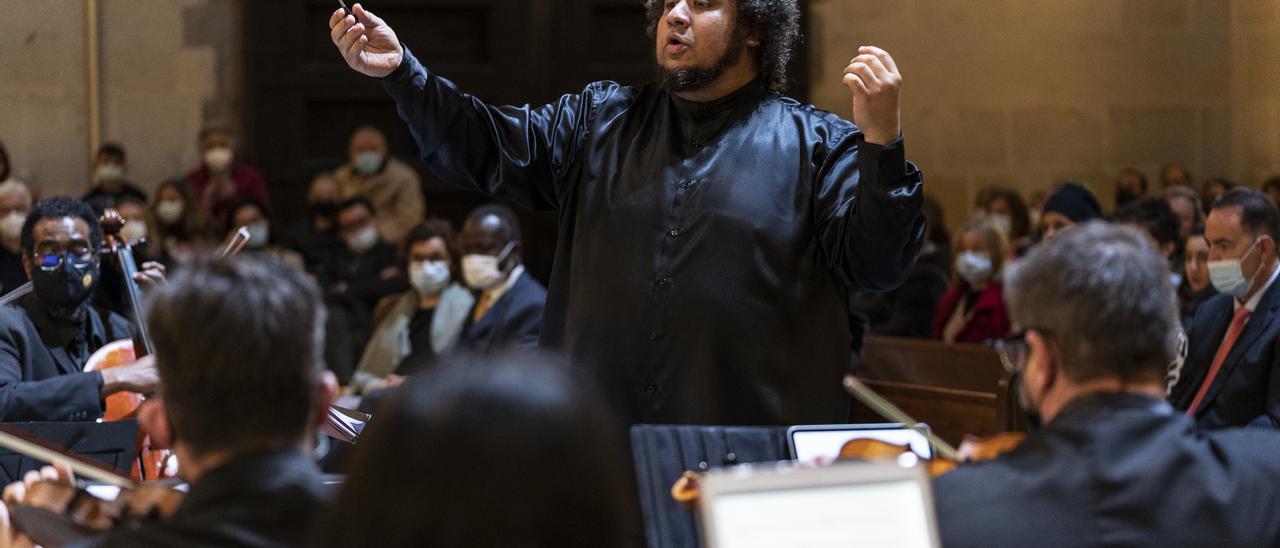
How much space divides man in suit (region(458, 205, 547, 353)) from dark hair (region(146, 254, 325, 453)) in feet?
13.9

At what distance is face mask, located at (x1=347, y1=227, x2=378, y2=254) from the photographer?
866cm

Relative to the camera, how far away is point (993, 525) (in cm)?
203

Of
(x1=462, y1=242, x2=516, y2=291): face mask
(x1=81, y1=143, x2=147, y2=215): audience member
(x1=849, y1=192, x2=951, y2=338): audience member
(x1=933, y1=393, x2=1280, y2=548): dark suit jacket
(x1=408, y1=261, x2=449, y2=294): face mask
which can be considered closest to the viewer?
(x1=933, y1=393, x2=1280, y2=548): dark suit jacket

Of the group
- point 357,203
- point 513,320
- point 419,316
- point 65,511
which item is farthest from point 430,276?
point 65,511

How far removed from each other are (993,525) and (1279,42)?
801cm

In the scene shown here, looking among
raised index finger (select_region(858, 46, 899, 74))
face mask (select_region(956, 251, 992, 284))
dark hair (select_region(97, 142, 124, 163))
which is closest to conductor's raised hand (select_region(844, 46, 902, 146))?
raised index finger (select_region(858, 46, 899, 74))

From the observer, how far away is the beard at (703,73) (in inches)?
133

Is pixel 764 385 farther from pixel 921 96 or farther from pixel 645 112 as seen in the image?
pixel 921 96

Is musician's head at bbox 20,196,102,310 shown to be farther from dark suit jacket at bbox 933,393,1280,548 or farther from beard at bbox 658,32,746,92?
dark suit jacket at bbox 933,393,1280,548

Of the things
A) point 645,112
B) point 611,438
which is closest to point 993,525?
point 611,438

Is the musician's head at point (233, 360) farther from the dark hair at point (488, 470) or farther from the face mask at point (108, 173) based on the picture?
the face mask at point (108, 173)

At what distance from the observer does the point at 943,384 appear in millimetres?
6664

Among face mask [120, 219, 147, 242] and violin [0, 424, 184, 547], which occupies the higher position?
face mask [120, 219, 147, 242]

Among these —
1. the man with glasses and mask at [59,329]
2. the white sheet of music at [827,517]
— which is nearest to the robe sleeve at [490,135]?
the man with glasses and mask at [59,329]
